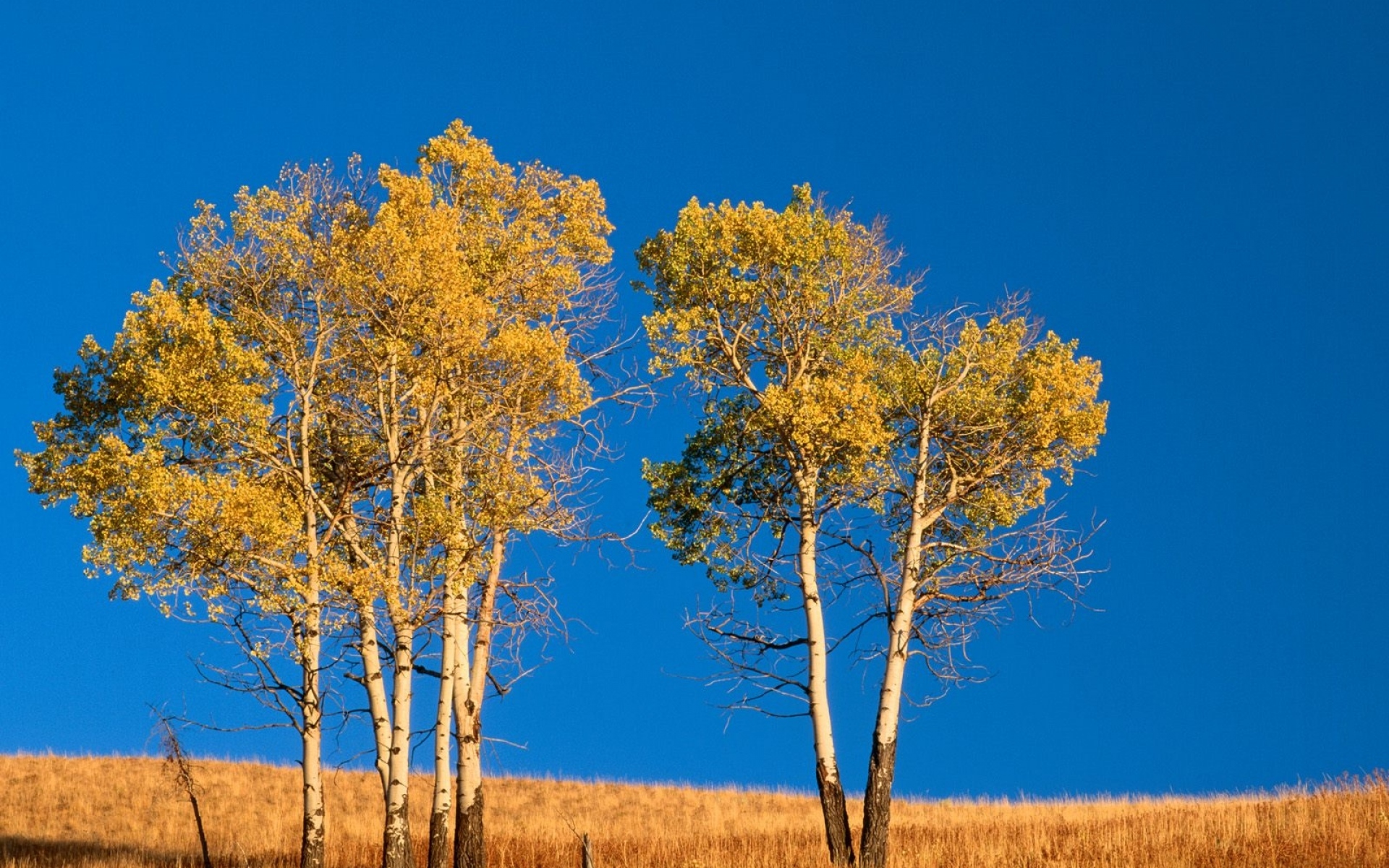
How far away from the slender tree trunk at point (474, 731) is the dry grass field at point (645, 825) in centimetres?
204

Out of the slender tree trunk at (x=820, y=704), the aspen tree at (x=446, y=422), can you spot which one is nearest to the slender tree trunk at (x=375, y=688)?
the aspen tree at (x=446, y=422)

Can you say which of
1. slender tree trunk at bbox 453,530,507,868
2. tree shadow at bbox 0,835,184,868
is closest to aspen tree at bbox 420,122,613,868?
slender tree trunk at bbox 453,530,507,868

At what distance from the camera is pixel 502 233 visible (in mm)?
24062

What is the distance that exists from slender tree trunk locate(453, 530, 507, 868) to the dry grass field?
204cm

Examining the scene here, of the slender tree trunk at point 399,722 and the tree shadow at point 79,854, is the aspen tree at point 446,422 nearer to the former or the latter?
the slender tree trunk at point 399,722

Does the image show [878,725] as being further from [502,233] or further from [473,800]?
[502,233]

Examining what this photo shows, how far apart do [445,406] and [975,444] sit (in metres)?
10.1

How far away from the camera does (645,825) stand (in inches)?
1439

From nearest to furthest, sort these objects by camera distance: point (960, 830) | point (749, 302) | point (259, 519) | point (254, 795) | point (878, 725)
→ point (259, 519)
point (878, 725)
point (749, 302)
point (960, 830)
point (254, 795)

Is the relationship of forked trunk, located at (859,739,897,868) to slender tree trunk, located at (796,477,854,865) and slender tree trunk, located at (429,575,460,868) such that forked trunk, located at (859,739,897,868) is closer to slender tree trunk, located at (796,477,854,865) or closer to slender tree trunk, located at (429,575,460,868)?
slender tree trunk, located at (796,477,854,865)

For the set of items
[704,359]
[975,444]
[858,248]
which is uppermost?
[858,248]

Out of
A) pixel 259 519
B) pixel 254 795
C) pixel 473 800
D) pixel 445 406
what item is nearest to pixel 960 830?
pixel 473 800

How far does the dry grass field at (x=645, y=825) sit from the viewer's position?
71.4ft

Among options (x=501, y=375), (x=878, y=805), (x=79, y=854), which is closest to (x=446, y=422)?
(x=501, y=375)
